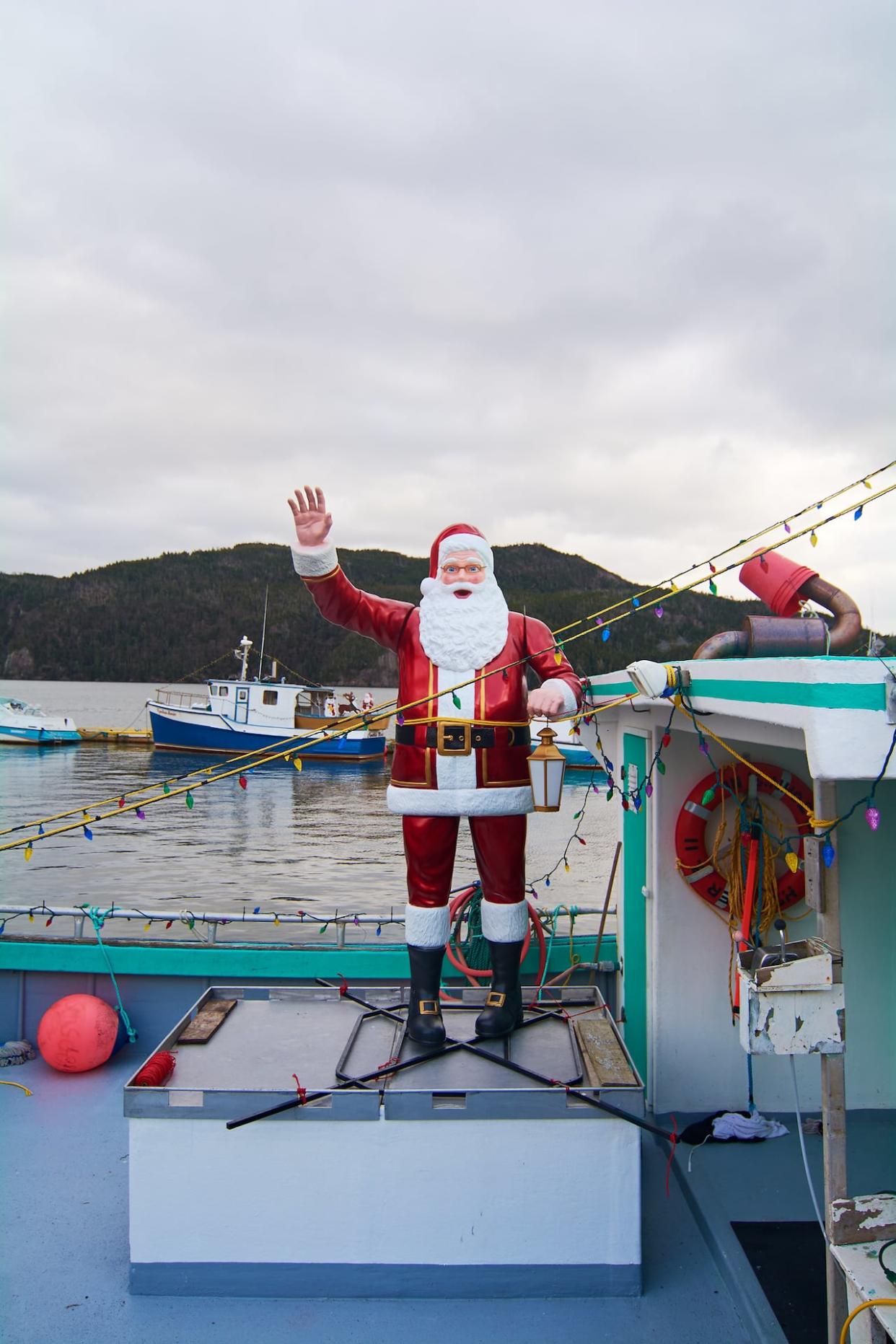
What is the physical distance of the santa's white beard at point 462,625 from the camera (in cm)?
380

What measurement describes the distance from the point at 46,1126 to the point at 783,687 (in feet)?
13.5

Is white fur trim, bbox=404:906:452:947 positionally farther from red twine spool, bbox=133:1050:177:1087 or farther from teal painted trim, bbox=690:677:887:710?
teal painted trim, bbox=690:677:887:710

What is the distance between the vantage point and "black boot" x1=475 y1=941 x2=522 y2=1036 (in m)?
3.85

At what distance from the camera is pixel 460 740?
3650mm

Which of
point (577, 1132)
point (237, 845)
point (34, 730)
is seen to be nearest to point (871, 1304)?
point (577, 1132)

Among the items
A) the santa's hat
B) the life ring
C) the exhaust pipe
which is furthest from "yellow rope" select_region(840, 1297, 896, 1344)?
the santa's hat

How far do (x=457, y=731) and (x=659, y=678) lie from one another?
873 mm

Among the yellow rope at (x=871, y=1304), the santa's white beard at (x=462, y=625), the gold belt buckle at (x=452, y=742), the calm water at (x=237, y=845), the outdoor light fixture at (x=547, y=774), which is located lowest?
the calm water at (x=237, y=845)

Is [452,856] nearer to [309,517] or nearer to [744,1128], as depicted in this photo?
[309,517]

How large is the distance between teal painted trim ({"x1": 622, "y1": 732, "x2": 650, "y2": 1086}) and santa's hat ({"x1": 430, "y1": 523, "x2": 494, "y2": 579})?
4.99 feet

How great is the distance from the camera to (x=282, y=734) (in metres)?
35.3

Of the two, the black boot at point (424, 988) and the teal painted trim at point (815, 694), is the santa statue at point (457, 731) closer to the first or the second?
the black boot at point (424, 988)

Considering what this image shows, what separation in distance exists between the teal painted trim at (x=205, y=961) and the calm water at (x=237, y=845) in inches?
110

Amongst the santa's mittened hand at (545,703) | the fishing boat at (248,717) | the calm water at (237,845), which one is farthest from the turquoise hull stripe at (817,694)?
the fishing boat at (248,717)
